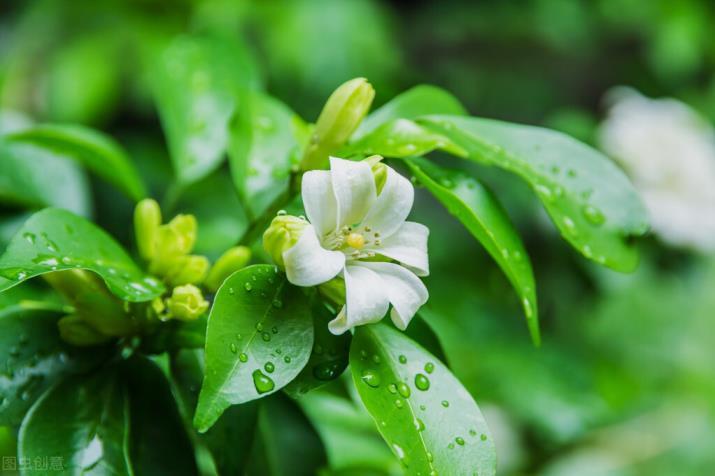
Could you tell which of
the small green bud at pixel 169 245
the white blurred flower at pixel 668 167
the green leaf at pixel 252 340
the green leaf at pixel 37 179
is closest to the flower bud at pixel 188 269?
the small green bud at pixel 169 245

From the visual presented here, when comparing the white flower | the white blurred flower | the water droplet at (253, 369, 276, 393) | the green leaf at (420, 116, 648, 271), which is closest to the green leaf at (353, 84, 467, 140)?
the green leaf at (420, 116, 648, 271)

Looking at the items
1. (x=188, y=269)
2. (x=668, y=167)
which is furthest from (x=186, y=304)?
(x=668, y=167)

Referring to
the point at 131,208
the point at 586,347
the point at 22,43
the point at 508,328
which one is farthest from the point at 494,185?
the point at 22,43

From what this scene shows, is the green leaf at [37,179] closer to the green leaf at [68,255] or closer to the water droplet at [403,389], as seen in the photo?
the green leaf at [68,255]

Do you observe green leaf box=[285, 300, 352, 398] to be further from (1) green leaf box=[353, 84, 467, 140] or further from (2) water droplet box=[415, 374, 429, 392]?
(1) green leaf box=[353, 84, 467, 140]

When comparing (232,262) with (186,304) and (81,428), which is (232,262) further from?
(81,428)

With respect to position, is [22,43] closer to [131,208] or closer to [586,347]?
[131,208]
